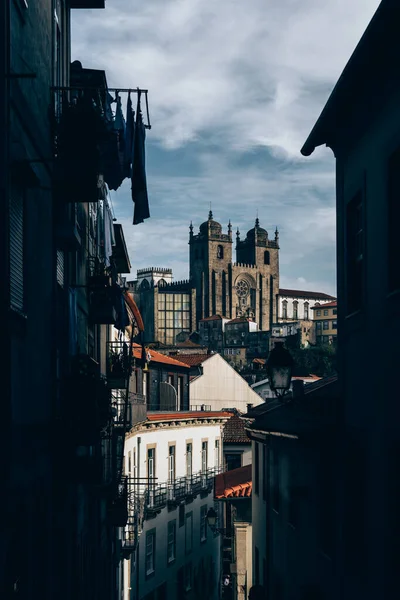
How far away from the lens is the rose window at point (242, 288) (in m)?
180

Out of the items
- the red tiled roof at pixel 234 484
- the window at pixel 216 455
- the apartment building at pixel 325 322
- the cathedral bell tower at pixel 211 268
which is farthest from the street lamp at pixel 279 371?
the cathedral bell tower at pixel 211 268

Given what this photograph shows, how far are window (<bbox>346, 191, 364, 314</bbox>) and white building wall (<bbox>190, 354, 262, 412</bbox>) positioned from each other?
4793cm

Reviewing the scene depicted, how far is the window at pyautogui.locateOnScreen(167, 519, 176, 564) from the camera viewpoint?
118 feet

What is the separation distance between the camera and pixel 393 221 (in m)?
10.1

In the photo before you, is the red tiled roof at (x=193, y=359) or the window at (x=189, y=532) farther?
the red tiled roof at (x=193, y=359)

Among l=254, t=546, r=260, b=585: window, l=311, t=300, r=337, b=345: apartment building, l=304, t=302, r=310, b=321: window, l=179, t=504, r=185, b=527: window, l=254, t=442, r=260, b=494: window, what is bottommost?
l=179, t=504, r=185, b=527: window

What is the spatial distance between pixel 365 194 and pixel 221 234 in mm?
173050

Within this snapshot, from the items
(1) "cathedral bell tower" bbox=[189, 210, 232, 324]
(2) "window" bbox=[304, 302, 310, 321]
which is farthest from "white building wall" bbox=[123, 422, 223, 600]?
(2) "window" bbox=[304, 302, 310, 321]

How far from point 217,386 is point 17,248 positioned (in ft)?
179

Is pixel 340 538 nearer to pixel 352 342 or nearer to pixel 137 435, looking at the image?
pixel 352 342

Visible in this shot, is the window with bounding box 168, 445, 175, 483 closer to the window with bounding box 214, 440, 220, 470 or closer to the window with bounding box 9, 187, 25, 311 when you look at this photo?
the window with bounding box 214, 440, 220, 470

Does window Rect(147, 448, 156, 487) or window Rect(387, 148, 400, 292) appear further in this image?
window Rect(147, 448, 156, 487)

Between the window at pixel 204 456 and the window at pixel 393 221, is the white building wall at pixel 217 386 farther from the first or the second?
the window at pixel 393 221

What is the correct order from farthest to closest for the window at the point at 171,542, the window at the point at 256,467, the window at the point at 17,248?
the window at the point at 171,542 < the window at the point at 256,467 < the window at the point at 17,248
